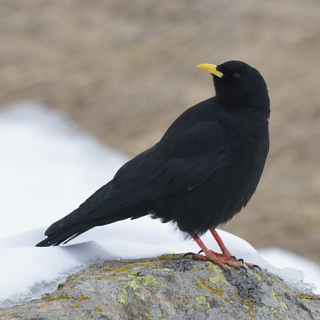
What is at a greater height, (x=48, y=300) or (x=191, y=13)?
(x=191, y=13)

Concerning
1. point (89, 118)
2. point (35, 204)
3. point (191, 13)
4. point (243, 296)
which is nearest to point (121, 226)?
point (243, 296)

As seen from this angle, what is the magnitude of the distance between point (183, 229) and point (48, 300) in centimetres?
135

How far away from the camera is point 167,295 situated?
333 centimetres

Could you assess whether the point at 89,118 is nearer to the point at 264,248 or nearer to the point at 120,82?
the point at 120,82

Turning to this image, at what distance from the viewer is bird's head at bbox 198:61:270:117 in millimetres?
4484

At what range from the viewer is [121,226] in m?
4.71

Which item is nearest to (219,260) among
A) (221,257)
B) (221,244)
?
(221,257)

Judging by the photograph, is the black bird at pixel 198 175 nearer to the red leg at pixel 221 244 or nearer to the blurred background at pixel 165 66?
the red leg at pixel 221 244

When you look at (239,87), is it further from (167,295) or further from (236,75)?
(167,295)

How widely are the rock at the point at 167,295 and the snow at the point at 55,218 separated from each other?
7.0 inches

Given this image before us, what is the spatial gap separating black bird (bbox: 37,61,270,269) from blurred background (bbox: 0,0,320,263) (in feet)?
14.2

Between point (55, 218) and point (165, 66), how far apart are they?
18.5 ft

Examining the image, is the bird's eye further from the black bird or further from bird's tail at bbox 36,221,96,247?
bird's tail at bbox 36,221,96,247

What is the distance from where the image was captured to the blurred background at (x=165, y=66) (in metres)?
9.47
